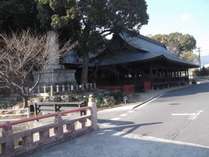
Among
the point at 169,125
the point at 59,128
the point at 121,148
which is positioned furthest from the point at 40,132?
the point at 169,125

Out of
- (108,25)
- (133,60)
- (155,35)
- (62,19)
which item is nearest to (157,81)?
(133,60)

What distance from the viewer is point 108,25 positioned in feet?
108

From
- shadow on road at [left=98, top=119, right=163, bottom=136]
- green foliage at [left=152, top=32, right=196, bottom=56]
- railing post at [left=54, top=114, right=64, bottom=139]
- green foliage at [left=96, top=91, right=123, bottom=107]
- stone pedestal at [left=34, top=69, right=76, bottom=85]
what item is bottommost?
shadow on road at [left=98, top=119, right=163, bottom=136]

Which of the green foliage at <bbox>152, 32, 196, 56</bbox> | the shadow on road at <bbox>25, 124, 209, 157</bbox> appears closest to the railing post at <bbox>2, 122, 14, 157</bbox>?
the shadow on road at <bbox>25, 124, 209, 157</bbox>

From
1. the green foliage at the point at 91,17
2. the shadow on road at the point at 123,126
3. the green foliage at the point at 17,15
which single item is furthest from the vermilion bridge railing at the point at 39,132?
the green foliage at the point at 17,15

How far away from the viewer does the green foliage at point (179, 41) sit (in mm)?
99125

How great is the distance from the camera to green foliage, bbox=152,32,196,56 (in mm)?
99125

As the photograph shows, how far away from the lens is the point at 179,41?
102m

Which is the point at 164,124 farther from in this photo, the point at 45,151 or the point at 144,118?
the point at 45,151

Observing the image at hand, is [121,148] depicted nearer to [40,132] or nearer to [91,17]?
[40,132]

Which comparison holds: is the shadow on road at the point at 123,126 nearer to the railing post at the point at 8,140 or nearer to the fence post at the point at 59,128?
the fence post at the point at 59,128

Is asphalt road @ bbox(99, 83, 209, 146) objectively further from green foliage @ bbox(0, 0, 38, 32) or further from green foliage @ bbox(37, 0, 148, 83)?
green foliage @ bbox(0, 0, 38, 32)

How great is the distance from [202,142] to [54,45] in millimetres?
20063

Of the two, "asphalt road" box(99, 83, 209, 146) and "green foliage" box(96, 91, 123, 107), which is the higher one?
"green foliage" box(96, 91, 123, 107)
